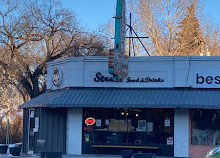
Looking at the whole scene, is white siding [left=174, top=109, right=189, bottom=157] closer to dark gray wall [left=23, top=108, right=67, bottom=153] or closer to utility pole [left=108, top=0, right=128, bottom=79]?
→ utility pole [left=108, top=0, right=128, bottom=79]

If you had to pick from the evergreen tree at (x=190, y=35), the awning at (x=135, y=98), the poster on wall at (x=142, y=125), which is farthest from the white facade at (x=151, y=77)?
the evergreen tree at (x=190, y=35)

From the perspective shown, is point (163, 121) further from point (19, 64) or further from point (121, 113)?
point (19, 64)

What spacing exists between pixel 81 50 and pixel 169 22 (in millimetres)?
11778

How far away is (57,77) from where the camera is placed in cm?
2231

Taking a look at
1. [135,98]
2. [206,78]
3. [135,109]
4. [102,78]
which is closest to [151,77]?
[135,98]

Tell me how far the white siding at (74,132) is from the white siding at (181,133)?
475 centimetres

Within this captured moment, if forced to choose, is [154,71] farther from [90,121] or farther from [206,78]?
[90,121]

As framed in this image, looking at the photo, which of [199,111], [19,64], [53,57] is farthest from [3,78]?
[199,111]

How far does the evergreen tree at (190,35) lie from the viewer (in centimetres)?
4097

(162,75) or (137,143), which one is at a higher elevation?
(162,75)

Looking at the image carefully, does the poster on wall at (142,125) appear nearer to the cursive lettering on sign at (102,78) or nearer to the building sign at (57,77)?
the cursive lettering on sign at (102,78)

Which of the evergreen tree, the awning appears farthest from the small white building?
the evergreen tree

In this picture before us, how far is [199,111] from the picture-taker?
66.6ft

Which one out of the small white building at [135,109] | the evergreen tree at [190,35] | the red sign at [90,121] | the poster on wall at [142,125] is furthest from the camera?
the evergreen tree at [190,35]
